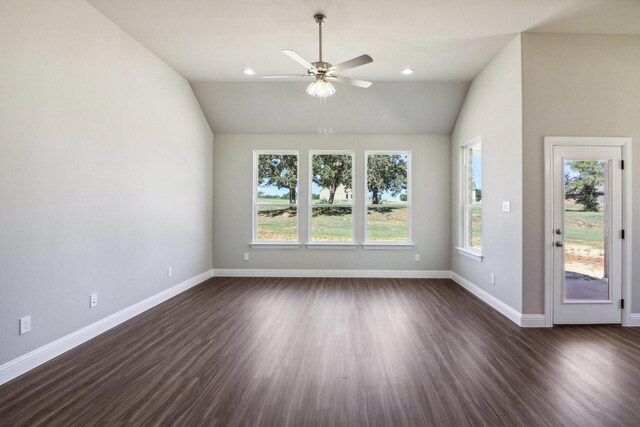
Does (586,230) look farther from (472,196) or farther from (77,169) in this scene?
(77,169)

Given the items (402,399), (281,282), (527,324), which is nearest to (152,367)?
(402,399)

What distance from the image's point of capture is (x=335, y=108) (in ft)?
17.1

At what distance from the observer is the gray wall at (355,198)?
564cm

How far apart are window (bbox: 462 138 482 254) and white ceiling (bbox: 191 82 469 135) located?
78cm

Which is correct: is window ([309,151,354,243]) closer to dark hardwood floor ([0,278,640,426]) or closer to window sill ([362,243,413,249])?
window sill ([362,243,413,249])

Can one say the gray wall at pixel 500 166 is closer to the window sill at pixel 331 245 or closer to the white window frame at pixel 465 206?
the white window frame at pixel 465 206

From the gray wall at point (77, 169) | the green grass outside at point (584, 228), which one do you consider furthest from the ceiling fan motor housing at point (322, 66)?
the green grass outside at point (584, 228)

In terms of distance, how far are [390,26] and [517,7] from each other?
1.20 m

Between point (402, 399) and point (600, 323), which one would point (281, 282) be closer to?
point (402, 399)

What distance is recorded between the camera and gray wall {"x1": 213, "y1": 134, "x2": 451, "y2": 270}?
564 centimetres

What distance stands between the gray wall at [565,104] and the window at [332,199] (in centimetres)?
297

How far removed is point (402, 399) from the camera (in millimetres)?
2059

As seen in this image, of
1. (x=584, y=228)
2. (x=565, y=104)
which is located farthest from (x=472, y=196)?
(x=565, y=104)

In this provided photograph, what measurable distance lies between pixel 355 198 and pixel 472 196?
1.97 metres
